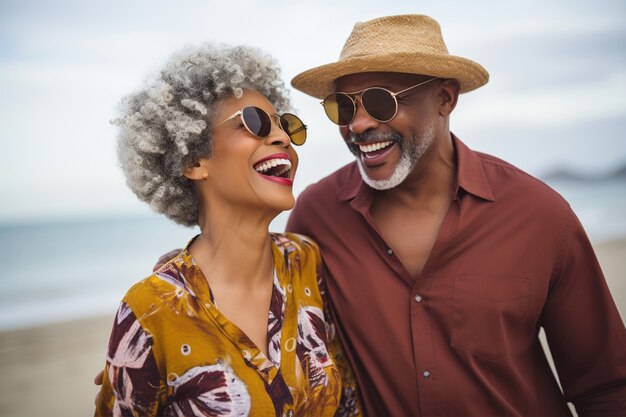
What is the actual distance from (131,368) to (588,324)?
221 centimetres

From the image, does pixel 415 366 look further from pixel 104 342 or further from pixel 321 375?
pixel 104 342

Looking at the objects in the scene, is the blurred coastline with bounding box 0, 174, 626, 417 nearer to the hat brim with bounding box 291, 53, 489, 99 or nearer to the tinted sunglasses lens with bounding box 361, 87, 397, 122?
the hat brim with bounding box 291, 53, 489, 99

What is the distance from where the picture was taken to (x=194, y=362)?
222 cm

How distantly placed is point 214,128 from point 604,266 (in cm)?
1001

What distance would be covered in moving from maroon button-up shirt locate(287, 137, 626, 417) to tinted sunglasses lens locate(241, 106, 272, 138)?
2.51 ft

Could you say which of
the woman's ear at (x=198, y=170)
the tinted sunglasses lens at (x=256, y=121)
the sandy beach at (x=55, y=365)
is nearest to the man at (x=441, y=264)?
the tinted sunglasses lens at (x=256, y=121)

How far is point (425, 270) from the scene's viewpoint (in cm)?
271

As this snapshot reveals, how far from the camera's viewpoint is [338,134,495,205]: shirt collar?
114 inches

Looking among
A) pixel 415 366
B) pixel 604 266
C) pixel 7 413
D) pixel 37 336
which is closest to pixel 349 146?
Answer: pixel 415 366

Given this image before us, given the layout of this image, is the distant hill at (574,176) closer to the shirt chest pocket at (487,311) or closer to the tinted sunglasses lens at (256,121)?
the shirt chest pocket at (487,311)

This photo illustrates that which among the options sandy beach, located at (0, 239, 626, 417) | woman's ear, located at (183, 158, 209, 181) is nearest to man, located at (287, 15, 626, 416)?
woman's ear, located at (183, 158, 209, 181)

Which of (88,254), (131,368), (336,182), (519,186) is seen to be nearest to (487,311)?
(519,186)

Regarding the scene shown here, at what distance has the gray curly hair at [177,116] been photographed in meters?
2.49

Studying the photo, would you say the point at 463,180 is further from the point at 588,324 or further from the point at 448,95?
the point at 588,324
